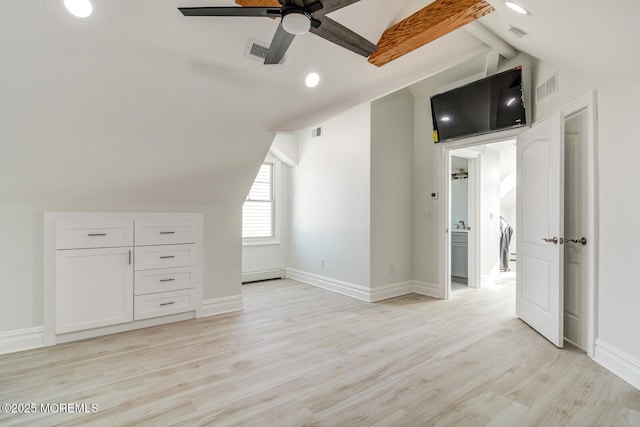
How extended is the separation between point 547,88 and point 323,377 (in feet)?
11.0

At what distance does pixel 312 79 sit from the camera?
2.89 meters

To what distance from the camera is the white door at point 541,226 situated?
277cm

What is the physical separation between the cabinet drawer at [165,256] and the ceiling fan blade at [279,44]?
224 cm

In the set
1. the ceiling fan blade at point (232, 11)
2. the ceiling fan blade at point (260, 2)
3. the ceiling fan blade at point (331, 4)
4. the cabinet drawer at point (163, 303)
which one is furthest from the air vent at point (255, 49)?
the cabinet drawer at point (163, 303)

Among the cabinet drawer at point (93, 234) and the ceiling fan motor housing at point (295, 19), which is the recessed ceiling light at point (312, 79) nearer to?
the ceiling fan motor housing at point (295, 19)

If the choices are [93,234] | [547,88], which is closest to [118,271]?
[93,234]

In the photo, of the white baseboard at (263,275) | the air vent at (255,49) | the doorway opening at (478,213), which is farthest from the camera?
the white baseboard at (263,275)

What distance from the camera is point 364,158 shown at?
4.31 meters

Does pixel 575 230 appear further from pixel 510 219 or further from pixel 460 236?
pixel 510 219

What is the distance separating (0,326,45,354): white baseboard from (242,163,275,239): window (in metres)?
3.00

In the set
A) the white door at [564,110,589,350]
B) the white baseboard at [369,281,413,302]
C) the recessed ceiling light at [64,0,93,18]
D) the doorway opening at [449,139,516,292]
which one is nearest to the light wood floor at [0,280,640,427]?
the white door at [564,110,589,350]

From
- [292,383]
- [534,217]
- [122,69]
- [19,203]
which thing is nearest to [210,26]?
[122,69]

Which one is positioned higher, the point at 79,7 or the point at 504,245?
the point at 79,7

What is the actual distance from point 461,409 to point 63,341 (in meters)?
3.24
